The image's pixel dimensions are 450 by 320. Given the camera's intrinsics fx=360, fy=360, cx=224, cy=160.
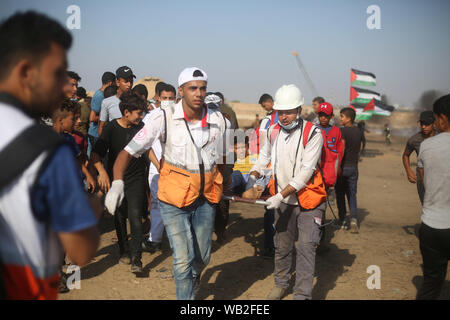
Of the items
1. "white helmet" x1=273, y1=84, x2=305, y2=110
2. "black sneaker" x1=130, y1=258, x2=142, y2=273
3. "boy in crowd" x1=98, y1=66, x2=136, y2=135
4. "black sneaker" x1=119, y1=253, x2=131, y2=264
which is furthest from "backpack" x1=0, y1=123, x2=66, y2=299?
"boy in crowd" x1=98, y1=66, x2=136, y2=135

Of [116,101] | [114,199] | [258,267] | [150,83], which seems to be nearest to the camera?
[114,199]

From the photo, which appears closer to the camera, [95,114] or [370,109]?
[95,114]

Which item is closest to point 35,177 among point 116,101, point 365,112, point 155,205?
point 155,205

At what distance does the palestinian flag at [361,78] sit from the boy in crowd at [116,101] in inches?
721

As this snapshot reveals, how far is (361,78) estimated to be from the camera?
2228 cm

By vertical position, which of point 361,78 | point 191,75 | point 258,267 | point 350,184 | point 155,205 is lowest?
point 258,267

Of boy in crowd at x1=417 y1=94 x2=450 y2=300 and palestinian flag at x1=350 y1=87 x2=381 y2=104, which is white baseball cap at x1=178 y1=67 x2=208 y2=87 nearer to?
boy in crowd at x1=417 y1=94 x2=450 y2=300

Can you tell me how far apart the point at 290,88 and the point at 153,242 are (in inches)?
132

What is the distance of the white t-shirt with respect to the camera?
3.18 meters

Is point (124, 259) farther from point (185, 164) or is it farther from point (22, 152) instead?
point (22, 152)

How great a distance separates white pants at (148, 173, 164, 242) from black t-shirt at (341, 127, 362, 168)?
391cm

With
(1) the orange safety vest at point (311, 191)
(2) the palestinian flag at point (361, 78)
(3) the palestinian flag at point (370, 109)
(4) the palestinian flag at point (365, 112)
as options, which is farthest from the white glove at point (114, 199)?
(2) the palestinian flag at point (361, 78)

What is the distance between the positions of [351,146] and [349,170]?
1.70ft
